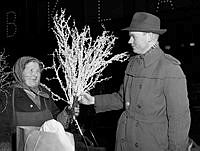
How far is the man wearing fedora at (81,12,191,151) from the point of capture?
6.88ft

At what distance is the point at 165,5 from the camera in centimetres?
626

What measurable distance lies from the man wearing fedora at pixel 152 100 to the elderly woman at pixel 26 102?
0.53 meters

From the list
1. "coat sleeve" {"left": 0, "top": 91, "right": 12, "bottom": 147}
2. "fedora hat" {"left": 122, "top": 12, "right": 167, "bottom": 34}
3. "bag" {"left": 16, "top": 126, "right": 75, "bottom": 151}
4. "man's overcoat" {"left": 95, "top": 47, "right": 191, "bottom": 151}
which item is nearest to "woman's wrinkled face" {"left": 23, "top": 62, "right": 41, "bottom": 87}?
"coat sleeve" {"left": 0, "top": 91, "right": 12, "bottom": 147}

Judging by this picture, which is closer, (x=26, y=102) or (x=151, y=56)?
(x=151, y=56)

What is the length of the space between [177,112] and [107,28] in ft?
16.6

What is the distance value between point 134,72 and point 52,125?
0.87 meters

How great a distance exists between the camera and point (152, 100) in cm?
219

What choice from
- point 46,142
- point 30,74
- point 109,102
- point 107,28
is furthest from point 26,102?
point 107,28

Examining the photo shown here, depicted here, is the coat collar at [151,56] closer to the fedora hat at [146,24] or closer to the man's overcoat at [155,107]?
the man's overcoat at [155,107]

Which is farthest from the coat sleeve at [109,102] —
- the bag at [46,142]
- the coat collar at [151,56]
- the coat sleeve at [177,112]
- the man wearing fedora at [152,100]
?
the bag at [46,142]

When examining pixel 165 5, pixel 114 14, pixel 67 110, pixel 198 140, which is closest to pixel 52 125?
A: pixel 67 110

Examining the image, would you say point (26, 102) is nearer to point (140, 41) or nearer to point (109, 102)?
point (109, 102)

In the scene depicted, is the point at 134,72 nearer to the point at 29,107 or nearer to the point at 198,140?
the point at 29,107

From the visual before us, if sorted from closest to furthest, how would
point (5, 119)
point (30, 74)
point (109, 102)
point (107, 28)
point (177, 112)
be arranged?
point (177, 112), point (5, 119), point (109, 102), point (30, 74), point (107, 28)
